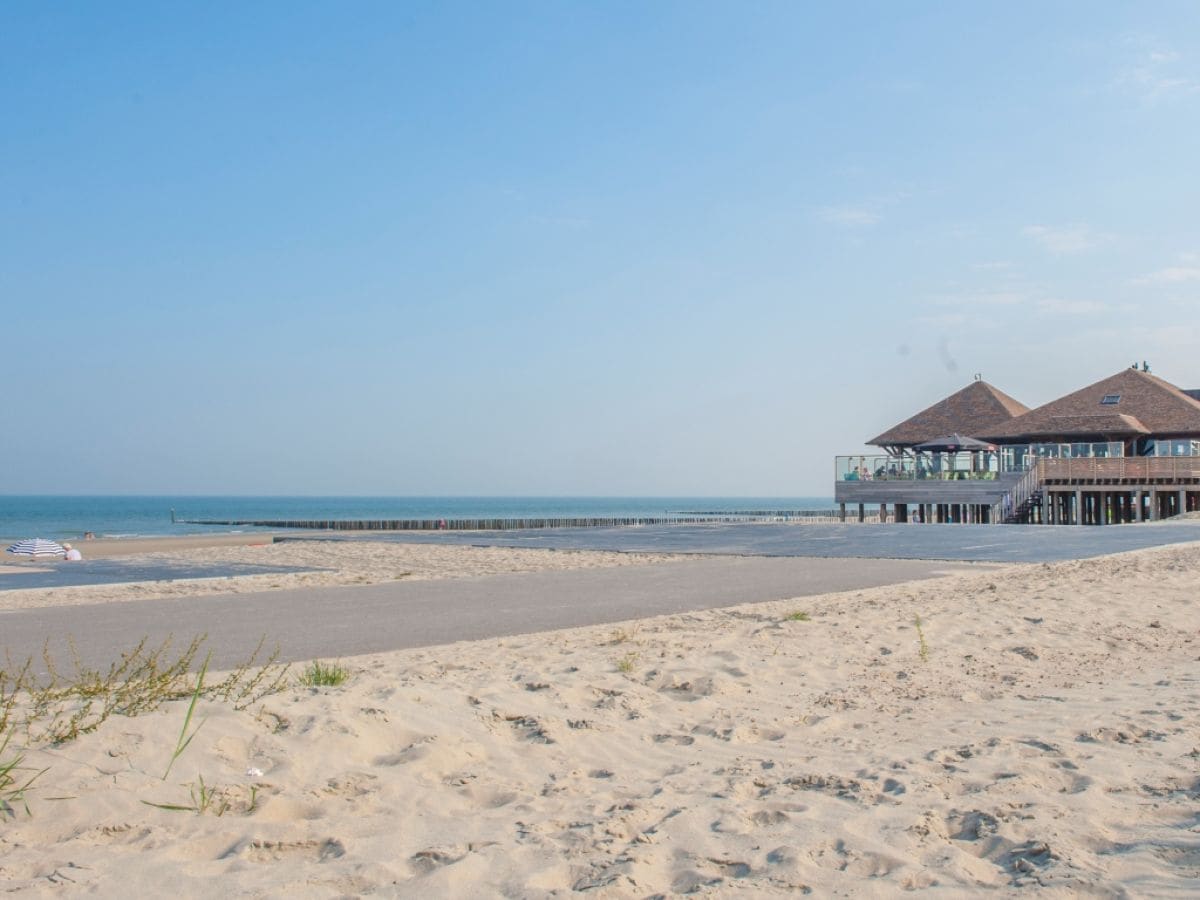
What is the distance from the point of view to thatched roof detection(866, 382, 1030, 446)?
51.5 metres

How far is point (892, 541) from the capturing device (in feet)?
76.7

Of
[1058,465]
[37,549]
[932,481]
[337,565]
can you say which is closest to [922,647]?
Result: [337,565]

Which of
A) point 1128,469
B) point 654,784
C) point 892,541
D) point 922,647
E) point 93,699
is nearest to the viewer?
point 654,784

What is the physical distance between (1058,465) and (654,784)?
40959mm

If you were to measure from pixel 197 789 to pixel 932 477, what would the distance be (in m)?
40.3

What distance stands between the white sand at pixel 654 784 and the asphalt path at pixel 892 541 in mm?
12324

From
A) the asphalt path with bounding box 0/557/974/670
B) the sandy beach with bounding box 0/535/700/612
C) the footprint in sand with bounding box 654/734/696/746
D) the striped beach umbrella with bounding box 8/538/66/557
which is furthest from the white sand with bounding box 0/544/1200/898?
the striped beach umbrella with bounding box 8/538/66/557

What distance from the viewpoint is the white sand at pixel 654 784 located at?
3.47m

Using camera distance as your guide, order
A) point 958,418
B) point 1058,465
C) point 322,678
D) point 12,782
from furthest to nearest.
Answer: point 958,418, point 1058,465, point 322,678, point 12,782

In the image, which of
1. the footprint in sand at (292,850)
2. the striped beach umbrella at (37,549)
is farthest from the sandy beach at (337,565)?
the footprint in sand at (292,850)

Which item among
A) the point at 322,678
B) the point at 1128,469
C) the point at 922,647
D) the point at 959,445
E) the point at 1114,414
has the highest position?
the point at 1114,414

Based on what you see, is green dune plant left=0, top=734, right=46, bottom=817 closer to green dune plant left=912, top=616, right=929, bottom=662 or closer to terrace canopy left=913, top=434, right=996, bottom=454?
green dune plant left=912, top=616, right=929, bottom=662

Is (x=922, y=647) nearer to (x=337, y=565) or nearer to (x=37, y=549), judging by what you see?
(x=337, y=565)

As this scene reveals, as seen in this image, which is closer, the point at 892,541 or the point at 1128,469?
the point at 892,541
